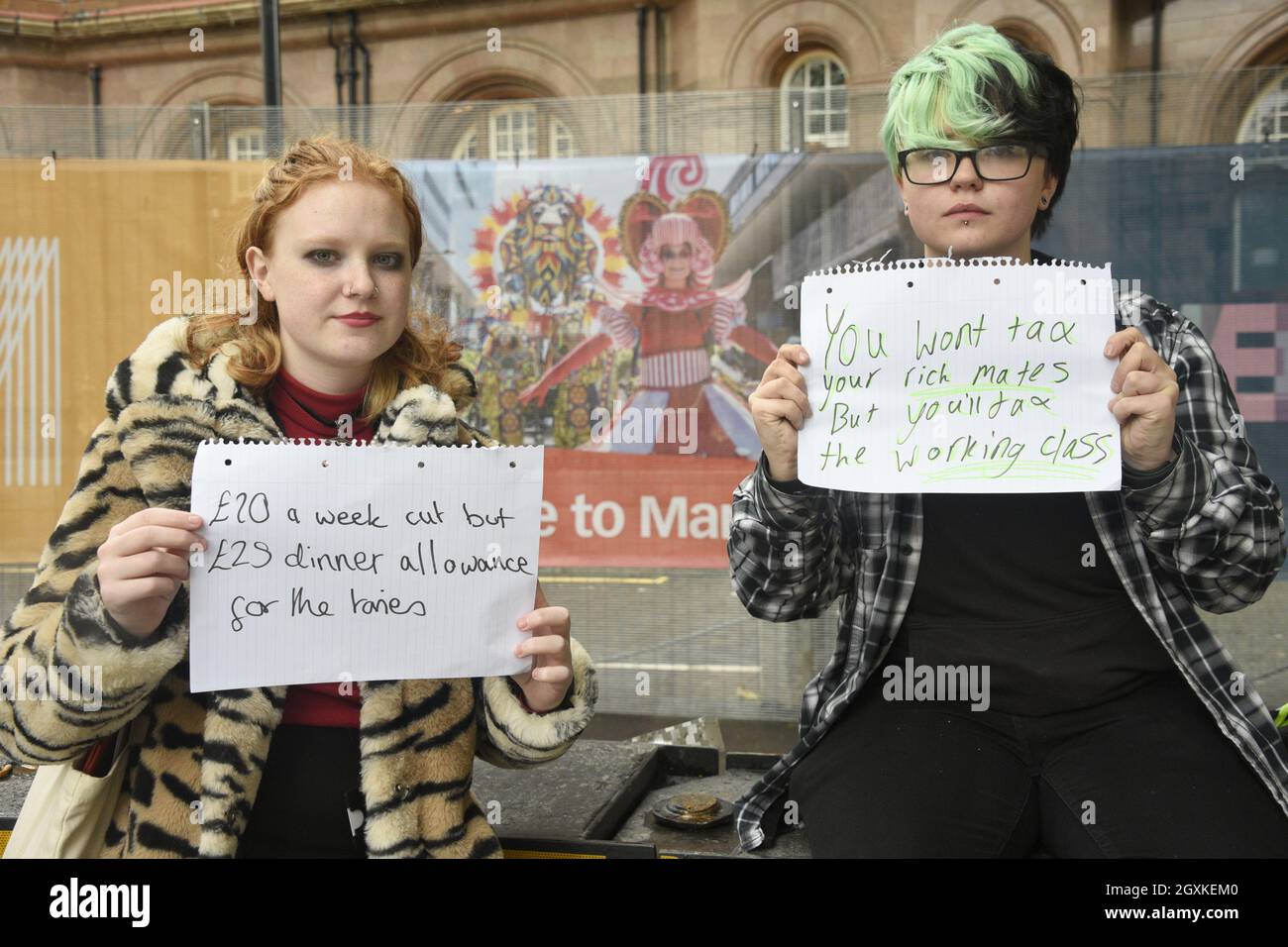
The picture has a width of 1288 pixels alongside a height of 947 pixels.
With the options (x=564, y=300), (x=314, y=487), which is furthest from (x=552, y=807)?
(x=564, y=300)

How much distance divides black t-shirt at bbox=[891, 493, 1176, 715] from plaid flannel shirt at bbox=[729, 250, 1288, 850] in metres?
0.04

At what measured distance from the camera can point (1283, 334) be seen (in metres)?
3.85

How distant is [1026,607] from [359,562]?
1118 mm

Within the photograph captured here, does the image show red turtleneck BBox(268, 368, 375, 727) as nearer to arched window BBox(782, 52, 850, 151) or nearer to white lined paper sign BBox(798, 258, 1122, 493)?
white lined paper sign BBox(798, 258, 1122, 493)

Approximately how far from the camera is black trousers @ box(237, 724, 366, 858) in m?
1.60

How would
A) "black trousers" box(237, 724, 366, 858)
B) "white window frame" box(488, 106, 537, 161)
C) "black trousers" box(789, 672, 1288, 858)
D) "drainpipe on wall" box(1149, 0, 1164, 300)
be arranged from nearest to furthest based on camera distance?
"black trousers" box(789, 672, 1288, 858), "black trousers" box(237, 724, 366, 858), "drainpipe on wall" box(1149, 0, 1164, 300), "white window frame" box(488, 106, 537, 161)

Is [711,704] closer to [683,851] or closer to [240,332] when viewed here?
[683,851]

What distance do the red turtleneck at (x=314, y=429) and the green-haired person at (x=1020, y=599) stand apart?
71 centimetres

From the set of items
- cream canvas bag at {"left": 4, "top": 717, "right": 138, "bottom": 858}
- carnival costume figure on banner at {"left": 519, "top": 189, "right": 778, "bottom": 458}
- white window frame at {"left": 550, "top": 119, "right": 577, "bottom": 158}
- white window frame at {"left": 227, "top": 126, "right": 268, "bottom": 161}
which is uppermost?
white window frame at {"left": 227, "top": 126, "right": 268, "bottom": 161}

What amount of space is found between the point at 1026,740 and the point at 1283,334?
302 cm

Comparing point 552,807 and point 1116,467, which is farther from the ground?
point 1116,467

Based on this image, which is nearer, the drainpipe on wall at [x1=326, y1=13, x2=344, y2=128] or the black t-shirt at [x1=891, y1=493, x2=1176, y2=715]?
the black t-shirt at [x1=891, y1=493, x2=1176, y2=715]

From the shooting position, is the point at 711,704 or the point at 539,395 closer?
the point at 539,395

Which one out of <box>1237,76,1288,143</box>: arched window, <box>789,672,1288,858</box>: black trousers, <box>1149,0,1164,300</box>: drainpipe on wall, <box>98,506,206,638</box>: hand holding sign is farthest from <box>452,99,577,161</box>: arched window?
<box>789,672,1288,858</box>: black trousers
